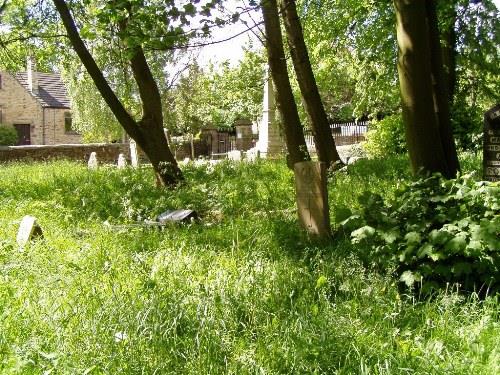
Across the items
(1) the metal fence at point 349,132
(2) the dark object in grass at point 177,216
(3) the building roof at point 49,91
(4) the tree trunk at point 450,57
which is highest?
(3) the building roof at point 49,91

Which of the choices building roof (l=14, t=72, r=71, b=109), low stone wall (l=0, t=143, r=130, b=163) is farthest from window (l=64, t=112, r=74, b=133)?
low stone wall (l=0, t=143, r=130, b=163)

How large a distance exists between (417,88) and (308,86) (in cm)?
595

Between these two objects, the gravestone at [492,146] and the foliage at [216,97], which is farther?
A: the foliage at [216,97]

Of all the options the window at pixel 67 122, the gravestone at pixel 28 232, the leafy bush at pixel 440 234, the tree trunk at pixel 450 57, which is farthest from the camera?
the window at pixel 67 122

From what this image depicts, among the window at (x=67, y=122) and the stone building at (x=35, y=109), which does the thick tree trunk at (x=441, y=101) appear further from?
the window at (x=67, y=122)

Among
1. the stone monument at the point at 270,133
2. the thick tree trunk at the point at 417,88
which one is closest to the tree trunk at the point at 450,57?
the stone monument at the point at 270,133

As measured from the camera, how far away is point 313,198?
19.5ft

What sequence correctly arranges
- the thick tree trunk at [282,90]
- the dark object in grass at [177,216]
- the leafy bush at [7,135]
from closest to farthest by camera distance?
the dark object in grass at [177,216] → the thick tree trunk at [282,90] → the leafy bush at [7,135]

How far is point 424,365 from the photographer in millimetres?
2961

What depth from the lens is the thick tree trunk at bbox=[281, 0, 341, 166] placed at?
35.2 feet

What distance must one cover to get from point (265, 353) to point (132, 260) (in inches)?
97.5

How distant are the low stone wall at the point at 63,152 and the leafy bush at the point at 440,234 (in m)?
20.5

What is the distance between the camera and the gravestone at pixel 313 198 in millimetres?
5859

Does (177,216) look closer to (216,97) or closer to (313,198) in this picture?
(313,198)
